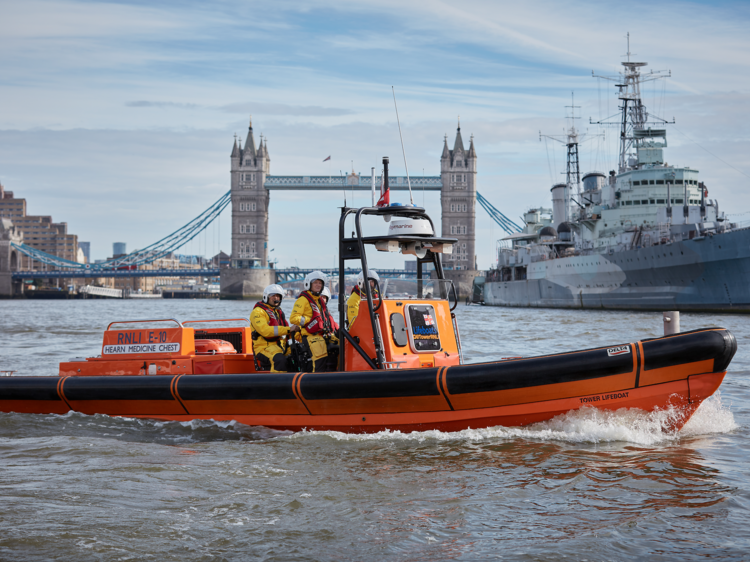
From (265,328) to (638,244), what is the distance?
3268 cm

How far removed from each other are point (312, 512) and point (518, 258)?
178 ft

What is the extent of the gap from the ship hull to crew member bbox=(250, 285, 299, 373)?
1011 inches

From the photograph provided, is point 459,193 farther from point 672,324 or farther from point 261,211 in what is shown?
point 672,324

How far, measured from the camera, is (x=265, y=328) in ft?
25.1

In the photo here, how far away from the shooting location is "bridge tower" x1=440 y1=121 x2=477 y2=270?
111m

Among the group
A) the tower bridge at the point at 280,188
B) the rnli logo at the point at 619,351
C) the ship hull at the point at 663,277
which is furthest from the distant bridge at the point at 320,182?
the rnli logo at the point at 619,351

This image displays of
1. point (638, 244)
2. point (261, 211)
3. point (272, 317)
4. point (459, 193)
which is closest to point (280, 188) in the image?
point (261, 211)

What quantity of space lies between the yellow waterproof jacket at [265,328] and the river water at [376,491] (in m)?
0.93

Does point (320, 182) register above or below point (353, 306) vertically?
above

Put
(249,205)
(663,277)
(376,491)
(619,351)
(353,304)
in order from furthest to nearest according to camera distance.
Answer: (249,205), (663,277), (353,304), (619,351), (376,491)

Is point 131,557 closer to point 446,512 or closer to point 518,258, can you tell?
point 446,512

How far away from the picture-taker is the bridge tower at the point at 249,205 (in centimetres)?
10806

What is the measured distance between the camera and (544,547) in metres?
4.08

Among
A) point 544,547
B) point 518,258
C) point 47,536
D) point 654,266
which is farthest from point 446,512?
point 518,258
